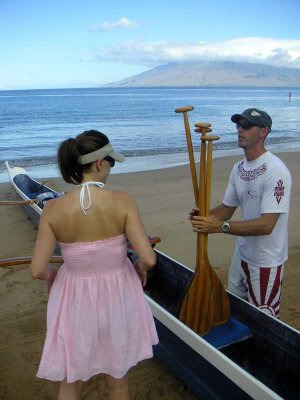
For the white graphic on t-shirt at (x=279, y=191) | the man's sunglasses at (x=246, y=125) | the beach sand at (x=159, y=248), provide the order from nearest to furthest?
the white graphic on t-shirt at (x=279, y=191)
the man's sunglasses at (x=246, y=125)
the beach sand at (x=159, y=248)

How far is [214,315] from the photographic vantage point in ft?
9.87

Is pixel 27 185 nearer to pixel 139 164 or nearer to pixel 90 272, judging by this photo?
pixel 139 164

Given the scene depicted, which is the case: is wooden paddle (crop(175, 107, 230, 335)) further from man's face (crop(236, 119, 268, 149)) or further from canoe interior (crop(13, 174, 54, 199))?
canoe interior (crop(13, 174, 54, 199))

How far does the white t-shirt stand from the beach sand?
1194 millimetres

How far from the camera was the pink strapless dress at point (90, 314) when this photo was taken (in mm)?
1896

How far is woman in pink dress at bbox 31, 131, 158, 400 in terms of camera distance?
71.6 inches

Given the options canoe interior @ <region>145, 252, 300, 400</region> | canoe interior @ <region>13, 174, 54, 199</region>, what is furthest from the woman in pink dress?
canoe interior @ <region>13, 174, 54, 199</region>

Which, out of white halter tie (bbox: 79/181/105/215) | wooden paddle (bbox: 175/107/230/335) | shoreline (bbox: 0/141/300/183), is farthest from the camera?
shoreline (bbox: 0/141/300/183)

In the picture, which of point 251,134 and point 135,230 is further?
point 251,134

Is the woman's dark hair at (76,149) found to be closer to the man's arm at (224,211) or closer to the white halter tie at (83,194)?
the white halter tie at (83,194)

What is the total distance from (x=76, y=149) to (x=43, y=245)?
470 millimetres

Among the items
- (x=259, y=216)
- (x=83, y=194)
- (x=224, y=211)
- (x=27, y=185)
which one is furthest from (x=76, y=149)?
(x=27, y=185)

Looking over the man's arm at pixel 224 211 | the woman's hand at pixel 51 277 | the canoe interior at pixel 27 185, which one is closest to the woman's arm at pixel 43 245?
the woman's hand at pixel 51 277

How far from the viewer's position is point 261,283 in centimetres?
277
